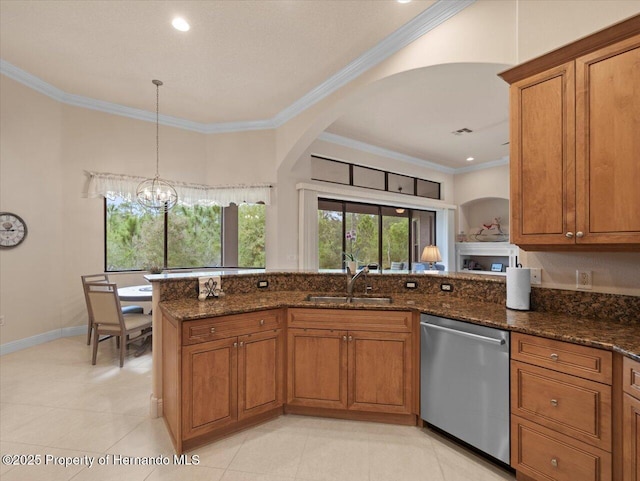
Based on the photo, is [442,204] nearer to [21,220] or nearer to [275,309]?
[275,309]

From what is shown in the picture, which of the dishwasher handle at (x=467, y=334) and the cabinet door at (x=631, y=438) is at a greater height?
the dishwasher handle at (x=467, y=334)

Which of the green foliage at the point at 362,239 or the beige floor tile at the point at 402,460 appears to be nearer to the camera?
the beige floor tile at the point at 402,460

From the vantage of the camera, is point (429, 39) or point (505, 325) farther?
point (429, 39)

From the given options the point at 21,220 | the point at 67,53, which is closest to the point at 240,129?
the point at 67,53

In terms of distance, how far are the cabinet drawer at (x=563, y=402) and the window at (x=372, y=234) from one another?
136 inches

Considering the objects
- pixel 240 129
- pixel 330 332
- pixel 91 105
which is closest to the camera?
pixel 330 332

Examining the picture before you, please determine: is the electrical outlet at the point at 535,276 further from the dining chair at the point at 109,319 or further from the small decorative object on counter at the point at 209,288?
the dining chair at the point at 109,319

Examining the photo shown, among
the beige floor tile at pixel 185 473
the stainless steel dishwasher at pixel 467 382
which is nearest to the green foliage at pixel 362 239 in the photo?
→ the stainless steel dishwasher at pixel 467 382

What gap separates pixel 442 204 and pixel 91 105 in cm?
678

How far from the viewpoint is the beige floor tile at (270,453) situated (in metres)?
1.94

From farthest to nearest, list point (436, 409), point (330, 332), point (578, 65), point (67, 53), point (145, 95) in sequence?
point (145, 95) < point (67, 53) < point (330, 332) < point (436, 409) < point (578, 65)

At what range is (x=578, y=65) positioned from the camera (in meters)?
1.78

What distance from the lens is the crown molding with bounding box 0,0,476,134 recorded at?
2.62 meters

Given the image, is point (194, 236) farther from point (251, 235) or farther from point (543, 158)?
point (543, 158)
